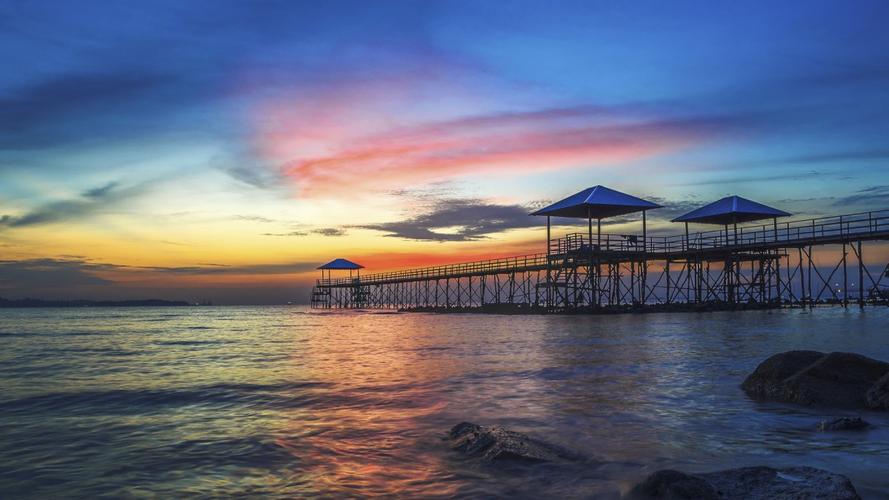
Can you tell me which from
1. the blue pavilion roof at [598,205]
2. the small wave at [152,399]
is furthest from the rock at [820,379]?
the blue pavilion roof at [598,205]

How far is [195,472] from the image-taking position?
235 inches

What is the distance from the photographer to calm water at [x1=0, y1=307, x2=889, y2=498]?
5.62 m

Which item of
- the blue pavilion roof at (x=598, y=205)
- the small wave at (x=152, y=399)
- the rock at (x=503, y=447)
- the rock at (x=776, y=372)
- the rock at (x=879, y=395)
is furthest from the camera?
the blue pavilion roof at (x=598, y=205)

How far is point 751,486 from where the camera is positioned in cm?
455

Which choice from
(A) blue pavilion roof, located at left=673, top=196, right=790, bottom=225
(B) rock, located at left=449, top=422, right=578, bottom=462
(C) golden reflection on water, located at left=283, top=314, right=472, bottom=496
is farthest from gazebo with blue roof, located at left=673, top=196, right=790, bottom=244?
(B) rock, located at left=449, top=422, right=578, bottom=462

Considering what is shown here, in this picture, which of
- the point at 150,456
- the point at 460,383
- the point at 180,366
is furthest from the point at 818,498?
the point at 180,366

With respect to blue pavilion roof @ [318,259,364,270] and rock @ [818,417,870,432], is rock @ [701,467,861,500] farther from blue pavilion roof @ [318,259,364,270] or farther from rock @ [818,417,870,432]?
blue pavilion roof @ [318,259,364,270]

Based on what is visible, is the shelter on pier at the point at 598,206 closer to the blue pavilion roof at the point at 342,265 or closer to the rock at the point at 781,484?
the rock at the point at 781,484

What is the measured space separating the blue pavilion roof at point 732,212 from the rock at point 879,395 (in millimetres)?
35313

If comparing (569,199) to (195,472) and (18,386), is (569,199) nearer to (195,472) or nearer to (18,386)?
(18,386)

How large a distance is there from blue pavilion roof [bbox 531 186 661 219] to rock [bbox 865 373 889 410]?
30780 millimetres

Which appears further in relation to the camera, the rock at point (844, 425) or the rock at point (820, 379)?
the rock at point (820, 379)

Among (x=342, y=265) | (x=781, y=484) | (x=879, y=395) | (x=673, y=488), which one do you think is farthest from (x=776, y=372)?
(x=342, y=265)

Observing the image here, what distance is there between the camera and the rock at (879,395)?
800cm
